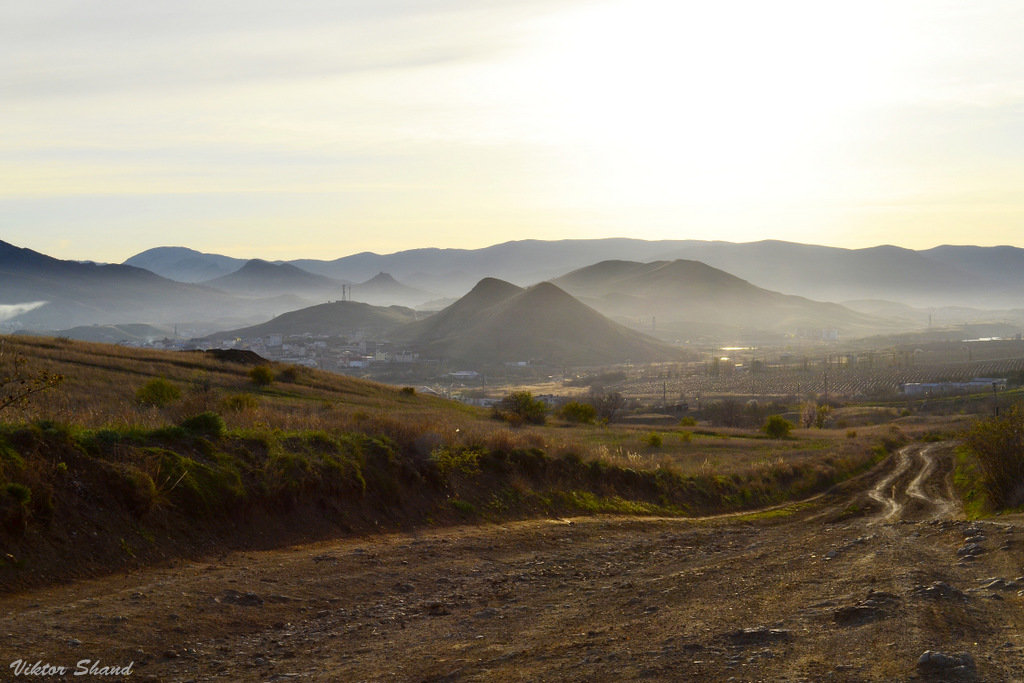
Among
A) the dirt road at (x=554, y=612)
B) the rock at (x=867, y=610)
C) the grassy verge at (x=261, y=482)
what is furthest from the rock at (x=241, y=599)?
the rock at (x=867, y=610)

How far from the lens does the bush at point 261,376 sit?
1791 inches

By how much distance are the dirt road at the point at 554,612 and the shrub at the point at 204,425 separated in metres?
3.24

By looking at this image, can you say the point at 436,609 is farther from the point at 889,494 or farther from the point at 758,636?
the point at 889,494

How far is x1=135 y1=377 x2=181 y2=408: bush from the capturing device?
99.3ft

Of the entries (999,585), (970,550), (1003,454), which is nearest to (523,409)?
(1003,454)

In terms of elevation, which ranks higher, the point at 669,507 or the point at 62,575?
the point at 62,575

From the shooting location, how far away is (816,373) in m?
156

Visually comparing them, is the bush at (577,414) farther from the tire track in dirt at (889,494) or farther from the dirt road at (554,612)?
the dirt road at (554,612)

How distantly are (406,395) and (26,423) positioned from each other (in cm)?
→ 4211

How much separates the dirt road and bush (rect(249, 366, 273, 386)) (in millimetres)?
32567

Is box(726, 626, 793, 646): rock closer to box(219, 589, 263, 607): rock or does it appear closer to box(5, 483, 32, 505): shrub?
box(219, 589, 263, 607): rock

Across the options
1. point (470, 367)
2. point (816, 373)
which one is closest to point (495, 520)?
point (816, 373)

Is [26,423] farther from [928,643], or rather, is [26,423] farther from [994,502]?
[994,502]

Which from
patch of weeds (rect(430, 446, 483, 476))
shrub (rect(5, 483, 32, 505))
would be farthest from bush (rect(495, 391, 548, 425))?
shrub (rect(5, 483, 32, 505))
